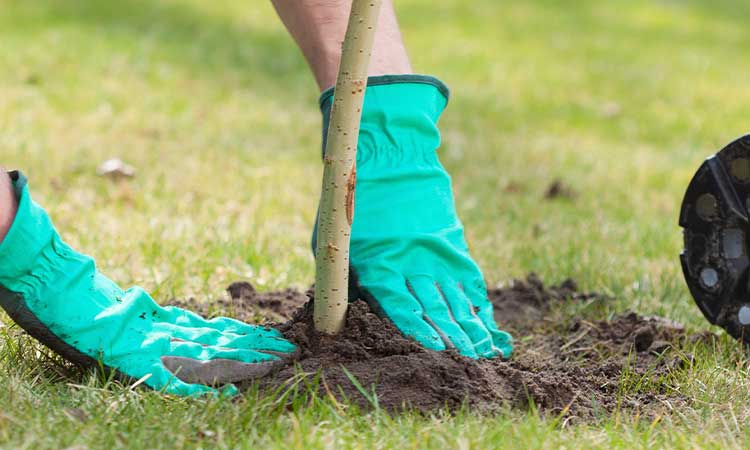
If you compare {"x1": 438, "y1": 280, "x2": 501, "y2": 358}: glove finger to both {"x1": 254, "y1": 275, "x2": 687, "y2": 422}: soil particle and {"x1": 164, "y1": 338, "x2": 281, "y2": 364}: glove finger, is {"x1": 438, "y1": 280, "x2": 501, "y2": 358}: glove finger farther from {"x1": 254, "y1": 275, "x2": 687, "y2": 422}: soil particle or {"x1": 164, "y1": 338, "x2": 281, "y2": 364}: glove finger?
{"x1": 164, "y1": 338, "x2": 281, "y2": 364}: glove finger

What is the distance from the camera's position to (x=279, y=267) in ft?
9.42

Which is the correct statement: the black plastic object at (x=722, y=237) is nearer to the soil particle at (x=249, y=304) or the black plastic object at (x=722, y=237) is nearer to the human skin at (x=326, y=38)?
the human skin at (x=326, y=38)

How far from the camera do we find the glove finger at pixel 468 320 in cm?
209

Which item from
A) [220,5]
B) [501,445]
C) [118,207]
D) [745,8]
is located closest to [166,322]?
[501,445]

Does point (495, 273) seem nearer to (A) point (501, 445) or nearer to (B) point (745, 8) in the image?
(A) point (501, 445)

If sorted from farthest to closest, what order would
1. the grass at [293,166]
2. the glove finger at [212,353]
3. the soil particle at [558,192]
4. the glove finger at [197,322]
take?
the soil particle at [558,192]
the glove finger at [197,322]
the glove finger at [212,353]
the grass at [293,166]

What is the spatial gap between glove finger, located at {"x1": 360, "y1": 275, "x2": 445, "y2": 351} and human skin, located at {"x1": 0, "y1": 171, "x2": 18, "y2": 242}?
2.48 ft

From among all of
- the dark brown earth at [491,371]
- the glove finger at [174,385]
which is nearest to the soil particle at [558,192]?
the dark brown earth at [491,371]

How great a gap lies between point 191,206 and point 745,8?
9.54m

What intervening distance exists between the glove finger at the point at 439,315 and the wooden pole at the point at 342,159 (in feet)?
0.82

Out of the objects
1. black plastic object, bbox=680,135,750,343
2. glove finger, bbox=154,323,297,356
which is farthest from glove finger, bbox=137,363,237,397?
black plastic object, bbox=680,135,750,343

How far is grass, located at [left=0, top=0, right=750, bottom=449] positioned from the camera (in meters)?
1.61

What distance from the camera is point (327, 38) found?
216cm

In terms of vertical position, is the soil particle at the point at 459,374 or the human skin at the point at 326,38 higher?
the human skin at the point at 326,38
